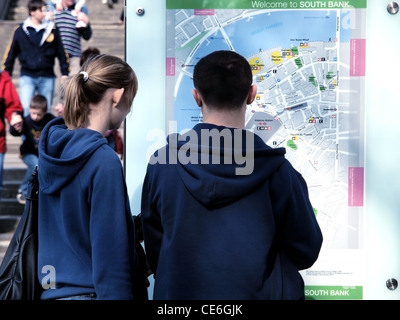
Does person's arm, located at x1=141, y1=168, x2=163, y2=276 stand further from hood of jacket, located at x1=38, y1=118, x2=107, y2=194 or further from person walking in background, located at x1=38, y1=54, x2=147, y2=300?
hood of jacket, located at x1=38, y1=118, x2=107, y2=194

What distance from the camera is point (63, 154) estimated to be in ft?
9.38

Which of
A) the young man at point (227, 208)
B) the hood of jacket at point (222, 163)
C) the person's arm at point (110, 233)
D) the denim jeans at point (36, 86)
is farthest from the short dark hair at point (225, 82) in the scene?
the denim jeans at point (36, 86)

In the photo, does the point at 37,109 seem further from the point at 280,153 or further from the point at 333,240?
the point at 280,153

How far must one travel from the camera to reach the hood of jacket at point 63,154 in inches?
109

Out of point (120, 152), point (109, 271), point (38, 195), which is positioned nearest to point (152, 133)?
point (38, 195)

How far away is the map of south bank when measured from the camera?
11.9 feet

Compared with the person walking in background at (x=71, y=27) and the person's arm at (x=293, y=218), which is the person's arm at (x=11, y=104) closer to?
the person walking in background at (x=71, y=27)

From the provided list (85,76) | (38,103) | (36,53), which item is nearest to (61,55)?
(36,53)

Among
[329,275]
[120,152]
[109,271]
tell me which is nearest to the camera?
[109,271]

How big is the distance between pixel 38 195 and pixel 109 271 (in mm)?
465
